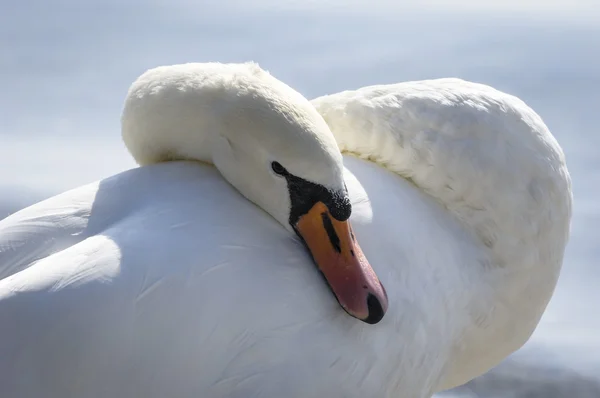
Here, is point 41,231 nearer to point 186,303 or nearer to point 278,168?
point 186,303

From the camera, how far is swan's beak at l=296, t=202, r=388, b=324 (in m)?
2.17

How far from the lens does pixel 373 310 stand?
216 centimetres

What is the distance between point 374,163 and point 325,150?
57 cm

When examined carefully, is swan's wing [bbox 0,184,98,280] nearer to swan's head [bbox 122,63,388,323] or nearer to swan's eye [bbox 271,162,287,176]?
swan's head [bbox 122,63,388,323]

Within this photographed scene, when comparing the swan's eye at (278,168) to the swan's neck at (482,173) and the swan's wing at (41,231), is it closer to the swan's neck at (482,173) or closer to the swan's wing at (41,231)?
the swan's wing at (41,231)

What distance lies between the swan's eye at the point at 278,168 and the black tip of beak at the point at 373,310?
0.30 m

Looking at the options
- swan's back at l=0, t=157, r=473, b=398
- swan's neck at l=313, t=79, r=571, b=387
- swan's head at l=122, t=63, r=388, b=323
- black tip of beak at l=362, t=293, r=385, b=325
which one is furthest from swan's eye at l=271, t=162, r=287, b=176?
swan's neck at l=313, t=79, r=571, b=387

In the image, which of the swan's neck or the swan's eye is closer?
the swan's eye

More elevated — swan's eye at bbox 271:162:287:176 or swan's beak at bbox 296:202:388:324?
swan's eye at bbox 271:162:287:176

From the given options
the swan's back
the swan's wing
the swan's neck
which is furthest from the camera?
the swan's neck

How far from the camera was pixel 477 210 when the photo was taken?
268 cm

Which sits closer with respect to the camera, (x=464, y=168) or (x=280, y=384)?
(x=280, y=384)

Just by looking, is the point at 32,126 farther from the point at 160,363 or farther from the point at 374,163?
the point at 160,363

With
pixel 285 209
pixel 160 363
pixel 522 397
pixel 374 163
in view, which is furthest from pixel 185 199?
pixel 522 397
